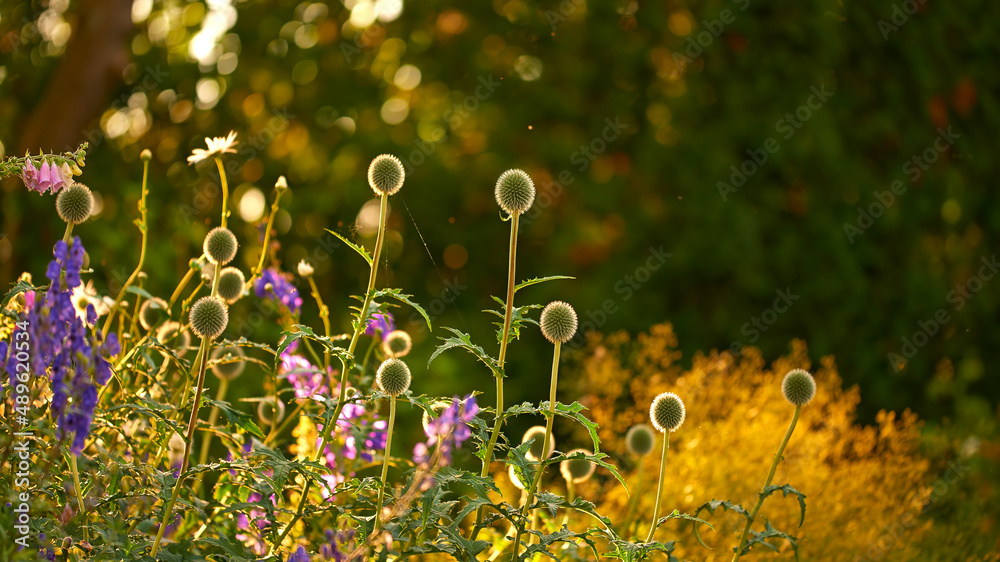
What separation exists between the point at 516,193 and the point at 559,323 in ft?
0.80

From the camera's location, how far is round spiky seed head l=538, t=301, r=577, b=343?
159cm

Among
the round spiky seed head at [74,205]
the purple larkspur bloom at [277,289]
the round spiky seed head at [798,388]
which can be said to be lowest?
the purple larkspur bloom at [277,289]

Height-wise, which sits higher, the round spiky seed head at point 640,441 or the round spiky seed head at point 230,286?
the round spiky seed head at point 230,286

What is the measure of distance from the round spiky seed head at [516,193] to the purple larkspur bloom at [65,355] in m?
0.70

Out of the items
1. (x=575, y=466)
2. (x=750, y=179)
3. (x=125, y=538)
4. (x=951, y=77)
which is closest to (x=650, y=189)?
(x=750, y=179)

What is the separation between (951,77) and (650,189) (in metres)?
1.58

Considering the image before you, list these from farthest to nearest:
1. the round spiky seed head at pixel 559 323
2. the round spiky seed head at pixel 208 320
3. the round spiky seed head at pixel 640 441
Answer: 1. the round spiky seed head at pixel 640 441
2. the round spiky seed head at pixel 559 323
3. the round spiky seed head at pixel 208 320

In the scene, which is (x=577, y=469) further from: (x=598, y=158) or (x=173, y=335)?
(x=598, y=158)

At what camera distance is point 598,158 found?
411 cm

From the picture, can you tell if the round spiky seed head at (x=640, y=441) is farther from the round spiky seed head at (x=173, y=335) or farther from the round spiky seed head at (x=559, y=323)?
the round spiky seed head at (x=173, y=335)

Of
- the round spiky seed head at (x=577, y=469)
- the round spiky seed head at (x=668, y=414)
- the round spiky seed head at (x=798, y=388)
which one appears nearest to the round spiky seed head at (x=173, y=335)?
A: the round spiky seed head at (x=577, y=469)

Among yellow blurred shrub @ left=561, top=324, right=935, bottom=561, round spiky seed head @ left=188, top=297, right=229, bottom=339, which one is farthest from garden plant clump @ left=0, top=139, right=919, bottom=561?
yellow blurred shrub @ left=561, top=324, right=935, bottom=561

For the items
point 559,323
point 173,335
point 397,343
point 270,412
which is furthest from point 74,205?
point 559,323

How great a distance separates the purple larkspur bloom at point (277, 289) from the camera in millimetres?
1965
